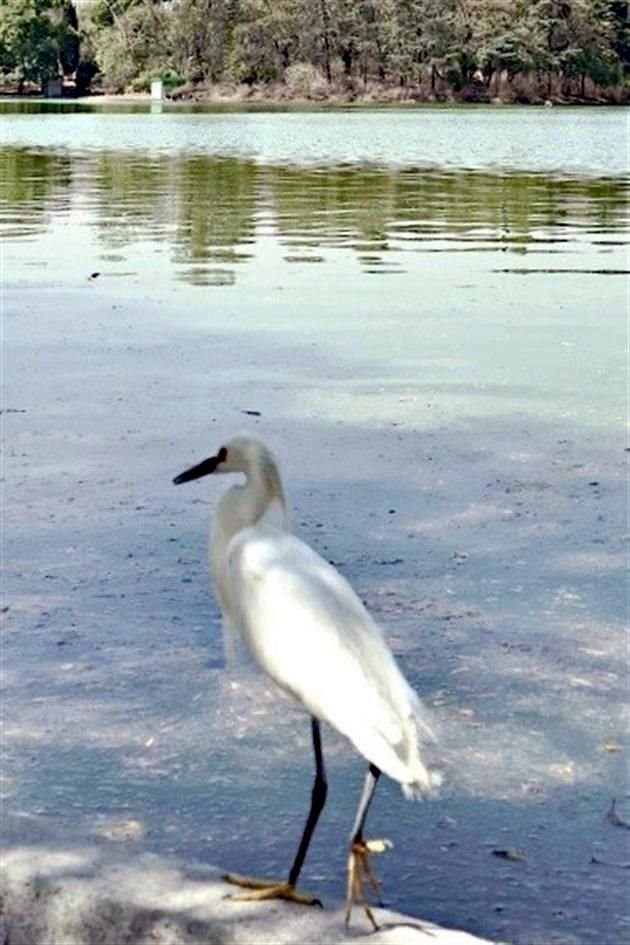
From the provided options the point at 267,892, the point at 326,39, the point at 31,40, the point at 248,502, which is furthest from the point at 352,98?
the point at 267,892

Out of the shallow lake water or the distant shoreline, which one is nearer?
the shallow lake water

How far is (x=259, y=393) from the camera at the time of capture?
8.12 meters

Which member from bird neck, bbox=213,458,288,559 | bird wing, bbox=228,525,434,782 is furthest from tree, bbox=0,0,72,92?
bird wing, bbox=228,525,434,782

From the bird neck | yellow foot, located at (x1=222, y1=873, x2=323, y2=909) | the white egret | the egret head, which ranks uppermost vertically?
the egret head

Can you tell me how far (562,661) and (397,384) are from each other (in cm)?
378

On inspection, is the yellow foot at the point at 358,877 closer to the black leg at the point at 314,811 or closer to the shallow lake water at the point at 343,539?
the black leg at the point at 314,811

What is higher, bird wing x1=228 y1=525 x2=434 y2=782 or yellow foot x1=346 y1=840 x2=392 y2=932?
bird wing x1=228 y1=525 x2=434 y2=782

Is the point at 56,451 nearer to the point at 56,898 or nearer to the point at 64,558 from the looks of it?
the point at 64,558

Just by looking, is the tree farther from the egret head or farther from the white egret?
the white egret

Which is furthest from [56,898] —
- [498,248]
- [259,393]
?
[498,248]

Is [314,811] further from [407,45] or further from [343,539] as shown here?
Result: [407,45]

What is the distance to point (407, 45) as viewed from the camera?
284 feet

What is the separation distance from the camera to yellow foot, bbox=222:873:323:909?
130 inches

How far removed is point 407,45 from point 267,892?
86.1 meters
